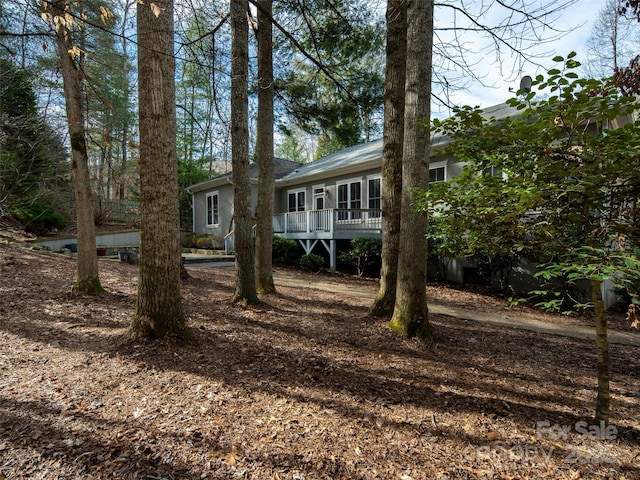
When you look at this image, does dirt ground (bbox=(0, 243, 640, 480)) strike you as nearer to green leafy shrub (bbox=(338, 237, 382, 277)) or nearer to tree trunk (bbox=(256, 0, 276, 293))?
tree trunk (bbox=(256, 0, 276, 293))

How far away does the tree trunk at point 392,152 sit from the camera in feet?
17.1

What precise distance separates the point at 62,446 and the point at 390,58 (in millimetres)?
5800

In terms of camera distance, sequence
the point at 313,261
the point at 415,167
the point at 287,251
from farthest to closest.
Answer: the point at 287,251 → the point at 313,261 → the point at 415,167

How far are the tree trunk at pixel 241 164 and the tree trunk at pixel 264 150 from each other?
834 millimetres

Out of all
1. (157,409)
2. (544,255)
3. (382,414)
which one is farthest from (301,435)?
(544,255)

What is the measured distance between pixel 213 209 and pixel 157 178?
589 inches

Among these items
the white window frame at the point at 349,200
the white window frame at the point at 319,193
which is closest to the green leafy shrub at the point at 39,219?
the white window frame at the point at 319,193

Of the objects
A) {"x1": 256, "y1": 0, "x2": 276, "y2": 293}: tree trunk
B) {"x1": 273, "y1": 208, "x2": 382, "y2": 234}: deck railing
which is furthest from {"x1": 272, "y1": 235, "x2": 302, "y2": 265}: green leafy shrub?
{"x1": 256, "y1": 0, "x2": 276, "y2": 293}: tree trunk

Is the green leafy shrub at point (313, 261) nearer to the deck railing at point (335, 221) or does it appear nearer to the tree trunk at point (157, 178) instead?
the deck railing at point (335, 221)

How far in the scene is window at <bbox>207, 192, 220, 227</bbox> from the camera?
17656 millimetres

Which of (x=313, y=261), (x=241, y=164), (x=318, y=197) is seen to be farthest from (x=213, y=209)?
(x=241, y=164)

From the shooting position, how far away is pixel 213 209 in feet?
58.9

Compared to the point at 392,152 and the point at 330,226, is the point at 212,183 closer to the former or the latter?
the point at 330,226

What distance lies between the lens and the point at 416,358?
3.98 m
